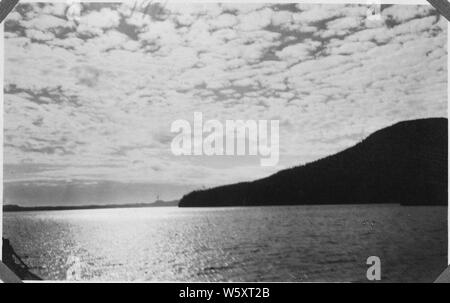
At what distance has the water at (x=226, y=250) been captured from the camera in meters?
4.28

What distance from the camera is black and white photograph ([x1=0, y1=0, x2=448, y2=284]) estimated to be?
421cm

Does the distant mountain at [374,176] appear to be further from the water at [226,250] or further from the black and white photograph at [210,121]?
the water at [226,250]

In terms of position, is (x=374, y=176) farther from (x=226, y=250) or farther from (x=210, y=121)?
(x=210, y=121)

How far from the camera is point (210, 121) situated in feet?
14.0

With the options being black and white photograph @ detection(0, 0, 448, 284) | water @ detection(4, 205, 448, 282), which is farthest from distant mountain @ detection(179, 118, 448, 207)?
water @ detection(4, 205, 448, 282)

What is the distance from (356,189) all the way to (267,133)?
2.24 meters

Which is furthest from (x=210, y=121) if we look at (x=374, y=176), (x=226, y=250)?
(x=374, y=176)

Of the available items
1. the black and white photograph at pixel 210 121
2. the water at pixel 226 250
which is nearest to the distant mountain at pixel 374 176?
the black and white photograph at pixel 210 121

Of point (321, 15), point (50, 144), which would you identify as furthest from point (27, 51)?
point (321, 15)

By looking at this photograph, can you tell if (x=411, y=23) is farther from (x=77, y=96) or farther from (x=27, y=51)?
(x=27, y=51)

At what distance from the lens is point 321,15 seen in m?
4.38

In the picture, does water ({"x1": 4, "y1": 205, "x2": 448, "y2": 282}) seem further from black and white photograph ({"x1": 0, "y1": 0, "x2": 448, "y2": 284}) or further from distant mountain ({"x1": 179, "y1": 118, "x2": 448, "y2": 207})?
distant mountain ({"x1": 179, "y1": 118, "x2": 448, "y2": 207})

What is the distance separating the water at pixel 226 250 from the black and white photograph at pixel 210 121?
0.02 m

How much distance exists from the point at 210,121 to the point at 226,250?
1814 millimetres
